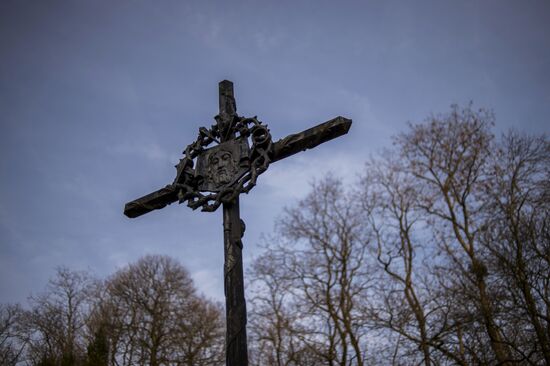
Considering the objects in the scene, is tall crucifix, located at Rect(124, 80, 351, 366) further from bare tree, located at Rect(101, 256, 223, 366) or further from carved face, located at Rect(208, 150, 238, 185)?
bare tree, located at Rect(101, 256, 223, 366)

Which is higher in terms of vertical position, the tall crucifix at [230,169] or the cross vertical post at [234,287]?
the tall crucifix at [230,169]

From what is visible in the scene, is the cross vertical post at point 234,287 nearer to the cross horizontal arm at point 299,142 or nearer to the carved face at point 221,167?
the carved face at point 221,167

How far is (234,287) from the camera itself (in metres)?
3.61

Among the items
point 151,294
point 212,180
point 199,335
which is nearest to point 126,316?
point 151,294

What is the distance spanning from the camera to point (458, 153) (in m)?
15.0

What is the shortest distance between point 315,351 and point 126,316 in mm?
13044

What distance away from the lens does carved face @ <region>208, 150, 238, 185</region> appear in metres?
4.25

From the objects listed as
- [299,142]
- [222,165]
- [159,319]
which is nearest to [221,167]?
[222,165]

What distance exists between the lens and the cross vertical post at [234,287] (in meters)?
3.31

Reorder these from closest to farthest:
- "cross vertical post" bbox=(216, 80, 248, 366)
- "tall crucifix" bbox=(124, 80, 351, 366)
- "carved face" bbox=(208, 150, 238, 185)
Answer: "cross vertical post" bbox=(216, 80, 248, 366), "tall crucifix" bbox=(124, 80, 351, 366), "carved face" bbox=(208, 150, 238, 185)

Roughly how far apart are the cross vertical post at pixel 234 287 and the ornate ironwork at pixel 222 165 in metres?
0.14

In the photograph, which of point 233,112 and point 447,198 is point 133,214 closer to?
point 233,112

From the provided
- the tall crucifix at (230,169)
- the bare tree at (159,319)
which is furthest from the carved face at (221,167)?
the bare tree at (159,319)

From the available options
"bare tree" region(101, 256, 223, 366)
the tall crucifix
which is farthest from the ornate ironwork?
"bare tree" region(101, 256, 223, 366)
